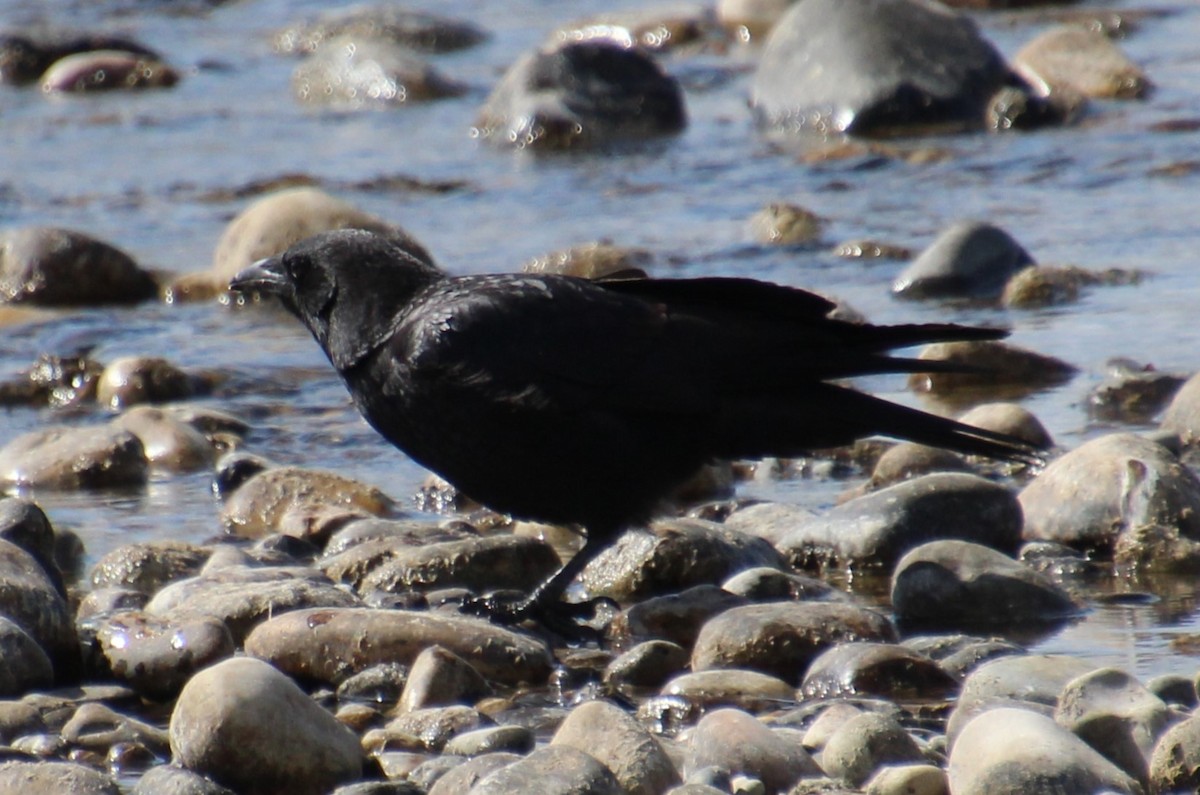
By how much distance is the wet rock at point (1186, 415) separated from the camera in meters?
6.13

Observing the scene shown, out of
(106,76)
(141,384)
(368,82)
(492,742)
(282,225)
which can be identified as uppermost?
(106,76)

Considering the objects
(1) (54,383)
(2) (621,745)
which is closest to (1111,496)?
(2) (621,745)

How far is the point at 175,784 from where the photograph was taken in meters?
3.53

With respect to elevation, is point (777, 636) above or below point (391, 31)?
below

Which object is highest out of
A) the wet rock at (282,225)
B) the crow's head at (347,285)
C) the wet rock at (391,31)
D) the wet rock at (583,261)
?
the wet rock at (391,31)

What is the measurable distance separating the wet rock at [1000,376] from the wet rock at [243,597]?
3.03m

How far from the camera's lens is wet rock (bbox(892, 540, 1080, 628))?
478 centimetres

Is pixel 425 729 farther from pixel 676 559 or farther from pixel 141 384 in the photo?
pixel 141 384

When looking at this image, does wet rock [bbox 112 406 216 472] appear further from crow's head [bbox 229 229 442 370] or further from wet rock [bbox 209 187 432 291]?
wet rock [bbox 209 187 432 291]

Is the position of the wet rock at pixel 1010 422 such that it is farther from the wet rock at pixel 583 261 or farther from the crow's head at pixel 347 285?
the wet rock at pixel 583 261

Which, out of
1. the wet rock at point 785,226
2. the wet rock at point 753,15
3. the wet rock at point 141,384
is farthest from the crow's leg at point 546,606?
the wet rock at point 753,15

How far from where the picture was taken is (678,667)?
14.6ft

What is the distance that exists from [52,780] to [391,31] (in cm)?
1480

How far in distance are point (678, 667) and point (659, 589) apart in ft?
2.58
